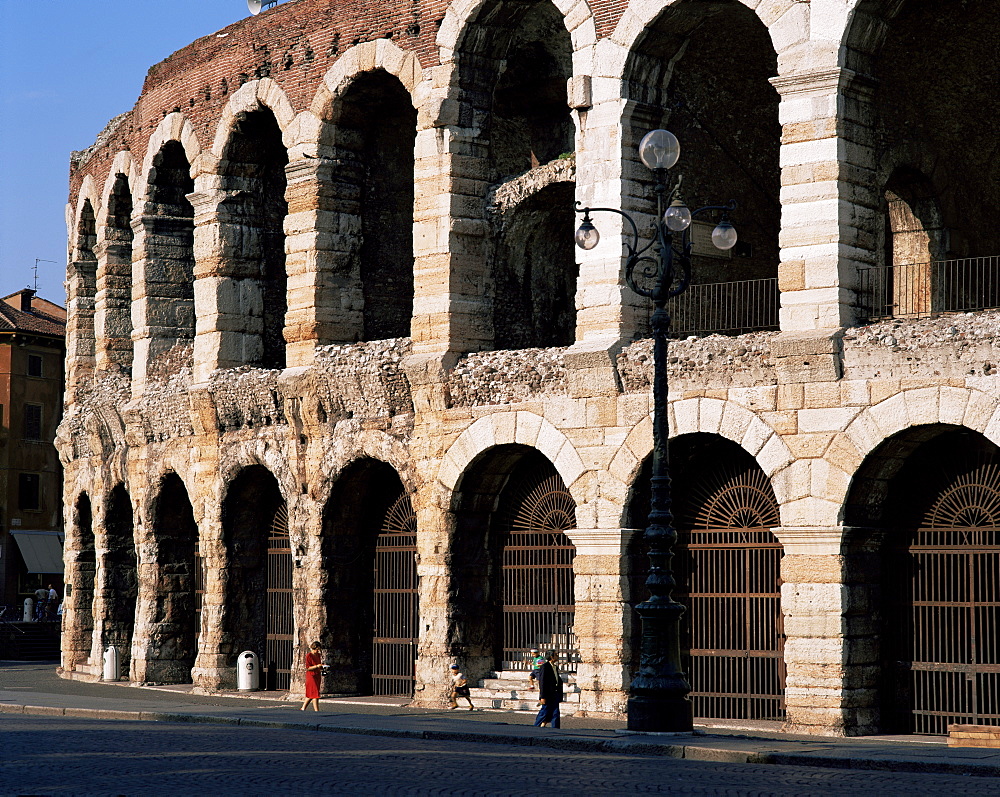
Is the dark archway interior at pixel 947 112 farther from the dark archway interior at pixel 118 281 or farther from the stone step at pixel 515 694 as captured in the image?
the dark archway interior at pixel 118 281

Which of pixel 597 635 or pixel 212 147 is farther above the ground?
pixel 212 147

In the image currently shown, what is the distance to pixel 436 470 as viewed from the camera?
72.6 ft

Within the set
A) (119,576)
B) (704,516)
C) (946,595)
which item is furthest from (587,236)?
(119,576)

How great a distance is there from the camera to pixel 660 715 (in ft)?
51.9

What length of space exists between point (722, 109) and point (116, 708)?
11.7 meters

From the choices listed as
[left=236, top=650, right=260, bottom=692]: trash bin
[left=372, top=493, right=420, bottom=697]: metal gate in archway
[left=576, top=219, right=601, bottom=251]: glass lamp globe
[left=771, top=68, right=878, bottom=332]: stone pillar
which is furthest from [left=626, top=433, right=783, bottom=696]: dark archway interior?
[left=236, top=650, right=260, bottom=692]: trash bin

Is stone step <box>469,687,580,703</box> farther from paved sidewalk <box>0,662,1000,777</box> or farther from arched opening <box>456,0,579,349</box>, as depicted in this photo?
arched opening <box>456,0,579,349</box>

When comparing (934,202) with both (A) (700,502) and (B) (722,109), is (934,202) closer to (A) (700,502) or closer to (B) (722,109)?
(B) (722,109)

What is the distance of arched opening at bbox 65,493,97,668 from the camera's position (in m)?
30.9

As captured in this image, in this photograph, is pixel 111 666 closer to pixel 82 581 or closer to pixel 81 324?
pixel 82 581

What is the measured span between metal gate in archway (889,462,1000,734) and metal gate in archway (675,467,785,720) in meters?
1.55

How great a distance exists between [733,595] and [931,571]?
8.25ft

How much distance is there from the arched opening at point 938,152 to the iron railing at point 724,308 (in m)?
1.75

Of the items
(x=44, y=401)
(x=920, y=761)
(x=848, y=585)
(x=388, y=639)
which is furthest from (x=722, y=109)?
(x=44, y=401)
